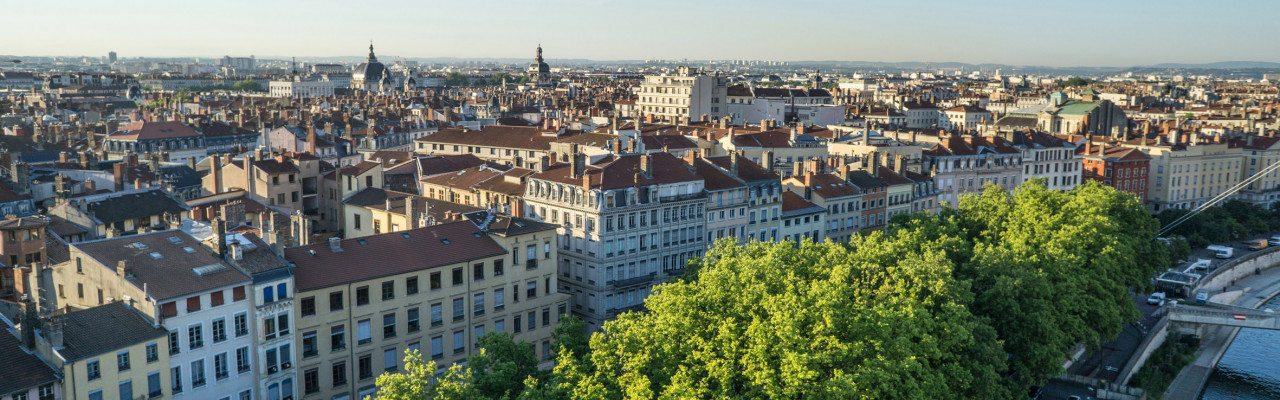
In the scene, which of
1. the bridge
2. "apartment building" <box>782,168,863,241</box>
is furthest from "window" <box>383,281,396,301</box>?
the bridge

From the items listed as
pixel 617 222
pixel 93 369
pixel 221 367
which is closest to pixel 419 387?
pixel 93 369

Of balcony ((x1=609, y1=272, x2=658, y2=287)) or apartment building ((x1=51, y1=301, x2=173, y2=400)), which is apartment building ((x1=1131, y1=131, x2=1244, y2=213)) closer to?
balcony ((x1=609, y1=272, x2=658, y2=287))

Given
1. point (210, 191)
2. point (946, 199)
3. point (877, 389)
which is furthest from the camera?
point (946, 199)

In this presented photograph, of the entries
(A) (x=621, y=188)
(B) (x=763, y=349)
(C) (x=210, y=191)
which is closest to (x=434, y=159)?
(C) (x=210, y=191)

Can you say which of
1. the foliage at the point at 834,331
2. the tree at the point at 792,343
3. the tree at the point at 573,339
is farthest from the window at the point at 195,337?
the tree at the point at 792,343

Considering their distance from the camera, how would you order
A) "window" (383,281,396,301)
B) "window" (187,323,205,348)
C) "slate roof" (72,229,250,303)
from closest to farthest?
"slate roof" (72,229,250,303)
"window" (187,323,205,348)
"window" (383,281,396,301)

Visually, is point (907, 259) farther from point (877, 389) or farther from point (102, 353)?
point (102, 353)

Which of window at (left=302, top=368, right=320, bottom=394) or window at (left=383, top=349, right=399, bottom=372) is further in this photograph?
window at (left=383, top=349, right=399, bottom=372)
